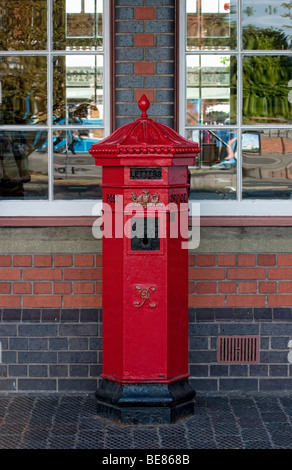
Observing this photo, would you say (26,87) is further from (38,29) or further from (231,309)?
(231,309)

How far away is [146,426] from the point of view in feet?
19.9

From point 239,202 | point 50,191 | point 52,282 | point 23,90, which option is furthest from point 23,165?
point 239,202

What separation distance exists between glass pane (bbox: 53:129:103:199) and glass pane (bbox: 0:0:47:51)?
2.21 feet

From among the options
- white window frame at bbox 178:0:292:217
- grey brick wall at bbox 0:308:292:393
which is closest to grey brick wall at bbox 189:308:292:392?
grey brick wall at bbox 0:308:292:393

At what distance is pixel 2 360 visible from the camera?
22.3 ft

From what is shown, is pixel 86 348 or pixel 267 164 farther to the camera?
pixel 267 164

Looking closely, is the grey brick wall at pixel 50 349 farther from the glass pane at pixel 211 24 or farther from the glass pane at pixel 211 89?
the glass pane at pixel 211 24

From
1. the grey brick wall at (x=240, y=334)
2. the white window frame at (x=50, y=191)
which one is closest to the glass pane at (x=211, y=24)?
the white window frame at (x=50, y=191)

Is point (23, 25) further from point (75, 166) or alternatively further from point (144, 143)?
point (144, 143)

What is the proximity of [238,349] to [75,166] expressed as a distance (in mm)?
1758

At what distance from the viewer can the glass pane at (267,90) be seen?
22.5 feet

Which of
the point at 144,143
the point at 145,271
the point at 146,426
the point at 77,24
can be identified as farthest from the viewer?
the point at 77,24

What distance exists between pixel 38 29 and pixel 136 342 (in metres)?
2.39

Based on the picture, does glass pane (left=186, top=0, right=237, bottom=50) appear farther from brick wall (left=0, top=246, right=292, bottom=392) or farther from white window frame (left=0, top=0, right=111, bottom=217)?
brick wall (left=0, top=246, right=292, bottom=392)
